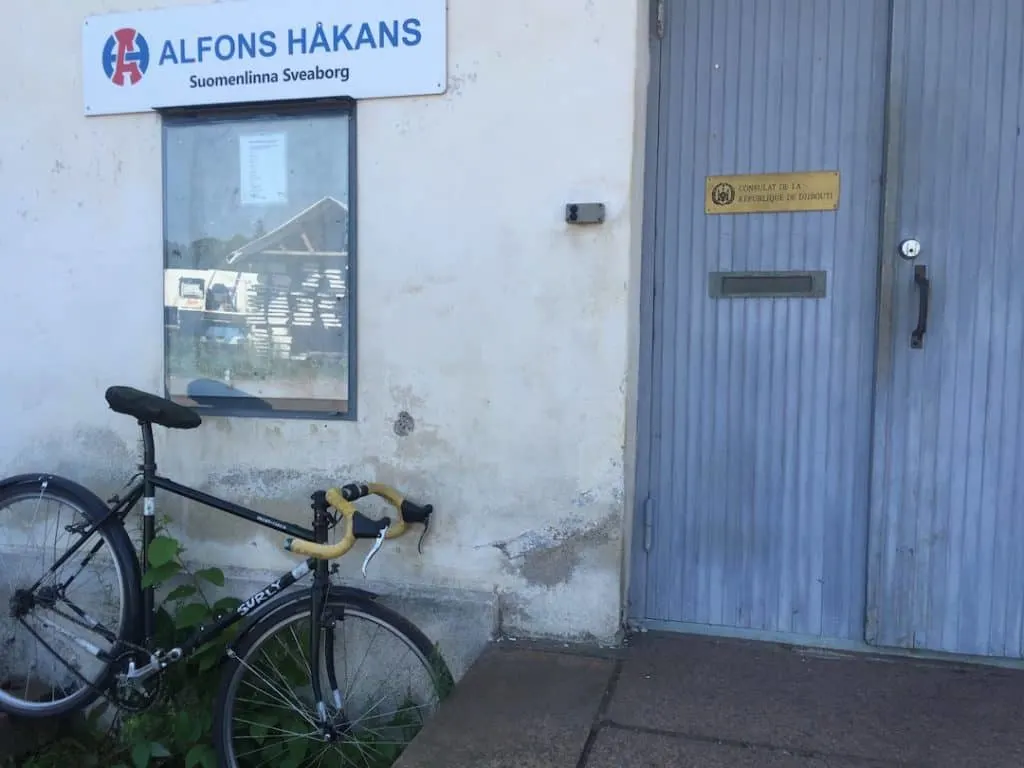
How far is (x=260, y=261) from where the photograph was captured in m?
3.46

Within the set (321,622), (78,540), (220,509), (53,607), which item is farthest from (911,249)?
(53,607)

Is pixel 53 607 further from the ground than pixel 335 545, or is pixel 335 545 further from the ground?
pixel 335 545

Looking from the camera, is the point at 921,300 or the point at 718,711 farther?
the point at 921,300

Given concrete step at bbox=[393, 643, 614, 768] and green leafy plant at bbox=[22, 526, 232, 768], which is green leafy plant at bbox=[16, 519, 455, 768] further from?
concrete step at bbox=[393, 643, 614, 768]

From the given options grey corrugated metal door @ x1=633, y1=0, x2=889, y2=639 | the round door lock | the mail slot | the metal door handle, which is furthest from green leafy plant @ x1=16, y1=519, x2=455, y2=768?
the round door lock

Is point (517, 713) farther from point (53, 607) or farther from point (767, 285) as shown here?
point (53, 607)

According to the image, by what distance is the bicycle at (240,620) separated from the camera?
110 inches

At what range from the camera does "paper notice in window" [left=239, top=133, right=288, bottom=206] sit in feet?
11.2

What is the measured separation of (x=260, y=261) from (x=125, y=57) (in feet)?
3.35

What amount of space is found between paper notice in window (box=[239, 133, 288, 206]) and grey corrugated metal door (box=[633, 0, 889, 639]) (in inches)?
59.6

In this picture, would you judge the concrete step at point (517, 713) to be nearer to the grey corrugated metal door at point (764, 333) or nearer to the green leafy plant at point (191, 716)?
the green leafy plant at point (191, 716)

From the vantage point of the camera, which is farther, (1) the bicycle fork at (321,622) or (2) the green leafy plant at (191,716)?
(2) the green leafy plant at (191,716)

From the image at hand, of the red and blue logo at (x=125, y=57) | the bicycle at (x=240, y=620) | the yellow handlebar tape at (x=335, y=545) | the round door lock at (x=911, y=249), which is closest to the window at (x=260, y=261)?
the red and blue logo at (x=125, y=57)

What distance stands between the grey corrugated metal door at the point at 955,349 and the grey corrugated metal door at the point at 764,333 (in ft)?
0.31
